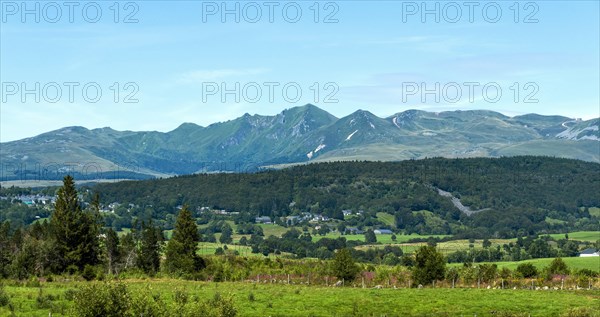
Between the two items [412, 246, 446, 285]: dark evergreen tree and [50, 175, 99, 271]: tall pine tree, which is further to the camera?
[50, 175, 99, 271]: tall pine tree

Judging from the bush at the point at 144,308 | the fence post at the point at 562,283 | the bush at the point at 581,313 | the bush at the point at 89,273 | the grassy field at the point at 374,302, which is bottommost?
the fence post at the point at 562,283

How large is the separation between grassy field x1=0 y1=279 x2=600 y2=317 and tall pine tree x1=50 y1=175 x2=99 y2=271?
112 feet

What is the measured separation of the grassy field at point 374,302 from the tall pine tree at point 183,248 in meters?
36.0

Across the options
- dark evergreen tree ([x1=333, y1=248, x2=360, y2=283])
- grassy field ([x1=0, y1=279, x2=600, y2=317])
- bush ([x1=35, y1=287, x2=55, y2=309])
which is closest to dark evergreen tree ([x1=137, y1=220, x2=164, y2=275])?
dark evergreen tree ([x1=333, y1=248, x2=360, y2=283])

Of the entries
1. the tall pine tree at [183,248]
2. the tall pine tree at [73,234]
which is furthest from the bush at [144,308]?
the tall pine tree at [73,234]

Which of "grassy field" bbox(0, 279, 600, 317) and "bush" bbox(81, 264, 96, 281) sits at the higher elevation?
"grassy field" bbox(0, 279, 600, 317)

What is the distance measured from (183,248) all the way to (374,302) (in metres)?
58.6

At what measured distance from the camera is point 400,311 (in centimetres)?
6662

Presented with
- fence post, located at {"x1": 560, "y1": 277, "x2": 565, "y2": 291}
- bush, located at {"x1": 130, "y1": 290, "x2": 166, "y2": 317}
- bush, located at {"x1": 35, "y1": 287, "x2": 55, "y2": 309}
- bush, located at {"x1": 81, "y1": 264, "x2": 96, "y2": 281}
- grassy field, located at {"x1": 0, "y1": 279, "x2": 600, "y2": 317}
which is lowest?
fence post, located at {"x1": 560, "y1": 277, "x2": 565, "y2": 291}

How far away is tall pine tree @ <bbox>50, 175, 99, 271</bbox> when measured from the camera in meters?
117

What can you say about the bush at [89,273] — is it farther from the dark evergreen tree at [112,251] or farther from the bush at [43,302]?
the bush at [43,302]

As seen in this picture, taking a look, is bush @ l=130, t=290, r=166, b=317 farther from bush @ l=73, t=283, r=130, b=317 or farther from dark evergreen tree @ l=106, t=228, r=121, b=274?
dark evergreen tree @ l=106, t=228, r=121, b=274

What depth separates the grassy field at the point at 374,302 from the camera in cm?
6369

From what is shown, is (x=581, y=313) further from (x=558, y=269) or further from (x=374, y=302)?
(x=558, y=269)
